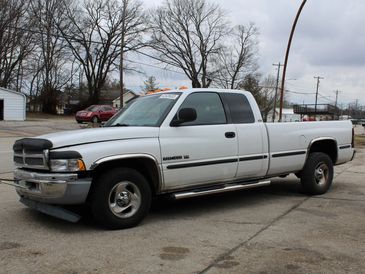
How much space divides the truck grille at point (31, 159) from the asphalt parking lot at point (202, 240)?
783 millimetres

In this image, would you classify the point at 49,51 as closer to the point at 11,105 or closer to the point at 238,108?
the point at 11,105

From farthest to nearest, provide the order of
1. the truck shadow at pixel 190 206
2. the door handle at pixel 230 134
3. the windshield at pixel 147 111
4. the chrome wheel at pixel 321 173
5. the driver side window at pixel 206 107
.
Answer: the chrome wheel at pixel 321 173 → the door handle at pixel 230 134 → the driver side window at pixel 206 107 → the windshield at pixel 147 111 → the truck shadow at pixel 190 206

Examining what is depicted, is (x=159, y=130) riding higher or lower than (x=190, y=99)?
lower

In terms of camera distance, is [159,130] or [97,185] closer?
[97,185]

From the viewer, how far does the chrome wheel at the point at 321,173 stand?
7.89 m

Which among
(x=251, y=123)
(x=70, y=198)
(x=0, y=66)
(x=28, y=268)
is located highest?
(x=0, y=66)

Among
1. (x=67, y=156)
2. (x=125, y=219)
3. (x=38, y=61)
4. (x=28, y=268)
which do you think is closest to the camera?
(x=28, y=268)

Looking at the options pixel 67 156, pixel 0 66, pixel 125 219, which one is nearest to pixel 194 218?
pixel 125 219

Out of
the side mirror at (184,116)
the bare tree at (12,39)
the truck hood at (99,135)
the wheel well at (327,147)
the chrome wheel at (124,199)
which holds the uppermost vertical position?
the bare tree at (12,39)

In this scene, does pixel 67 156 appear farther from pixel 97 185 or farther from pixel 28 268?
pixel 28 268

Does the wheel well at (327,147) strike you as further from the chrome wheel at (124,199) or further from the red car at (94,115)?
the red car at (94,115)

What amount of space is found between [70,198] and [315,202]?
4192 mm

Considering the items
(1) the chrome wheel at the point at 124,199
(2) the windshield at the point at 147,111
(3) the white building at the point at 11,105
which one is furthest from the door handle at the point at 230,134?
(3) the white building at the point at 11,105

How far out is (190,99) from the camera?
6.29m
